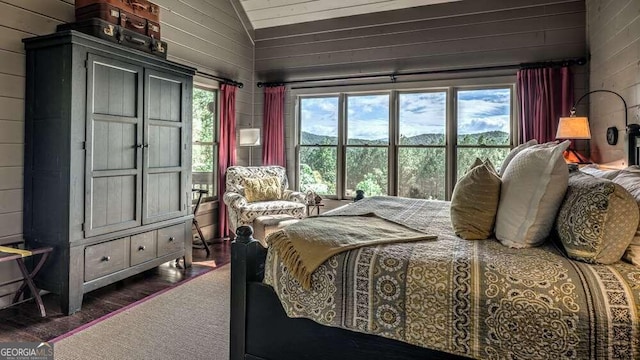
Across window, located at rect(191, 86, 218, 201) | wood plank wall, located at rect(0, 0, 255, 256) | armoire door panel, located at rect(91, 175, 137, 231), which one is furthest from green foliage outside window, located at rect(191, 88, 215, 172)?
armoire door panel, located at rect(91, 175, 137, 231)

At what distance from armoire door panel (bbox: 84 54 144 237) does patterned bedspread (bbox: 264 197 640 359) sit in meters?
1.76

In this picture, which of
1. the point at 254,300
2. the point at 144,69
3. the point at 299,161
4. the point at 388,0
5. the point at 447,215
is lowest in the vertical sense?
the point at 254,300

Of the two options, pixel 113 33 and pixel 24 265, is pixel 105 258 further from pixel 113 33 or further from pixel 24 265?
pixel 113 33

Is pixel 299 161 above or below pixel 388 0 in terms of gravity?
below

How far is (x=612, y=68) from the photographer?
126 inches

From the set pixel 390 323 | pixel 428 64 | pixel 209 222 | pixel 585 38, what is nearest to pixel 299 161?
pixel 209 222

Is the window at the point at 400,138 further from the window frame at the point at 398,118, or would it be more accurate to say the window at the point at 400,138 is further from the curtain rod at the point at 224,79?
the curtain rod at the point at 224,79

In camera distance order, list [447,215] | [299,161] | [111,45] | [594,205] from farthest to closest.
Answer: [299,161], [111,45], [447,215], [594,205]

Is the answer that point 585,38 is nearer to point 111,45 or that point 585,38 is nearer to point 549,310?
point 549,310

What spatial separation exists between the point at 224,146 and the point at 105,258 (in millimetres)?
2269

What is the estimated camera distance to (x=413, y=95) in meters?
4.68

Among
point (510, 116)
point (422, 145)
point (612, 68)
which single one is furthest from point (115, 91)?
point (612, 68)

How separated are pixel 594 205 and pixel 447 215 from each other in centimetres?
101

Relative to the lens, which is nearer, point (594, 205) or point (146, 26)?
point (594, 205)
